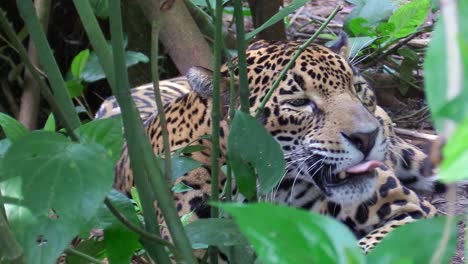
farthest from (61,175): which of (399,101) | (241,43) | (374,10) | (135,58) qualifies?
(399,101)

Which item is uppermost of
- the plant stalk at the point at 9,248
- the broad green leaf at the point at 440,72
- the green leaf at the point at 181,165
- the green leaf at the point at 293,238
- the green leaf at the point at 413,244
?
the broad green leaf at the point at 440,72

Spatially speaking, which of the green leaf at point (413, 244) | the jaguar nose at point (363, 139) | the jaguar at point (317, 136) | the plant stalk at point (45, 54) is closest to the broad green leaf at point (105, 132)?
the plant stalk at point (45, 54)

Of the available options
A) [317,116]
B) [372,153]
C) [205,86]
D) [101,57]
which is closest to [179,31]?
[205,86]

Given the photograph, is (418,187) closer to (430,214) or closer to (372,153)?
(430,214)

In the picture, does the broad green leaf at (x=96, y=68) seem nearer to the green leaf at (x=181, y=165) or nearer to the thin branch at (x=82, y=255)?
the green leaf at (x=181, y=165)

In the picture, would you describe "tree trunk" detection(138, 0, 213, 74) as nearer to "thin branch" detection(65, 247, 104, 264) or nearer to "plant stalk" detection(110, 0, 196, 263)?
"thin branch" detection(65, 247, 104, 264)

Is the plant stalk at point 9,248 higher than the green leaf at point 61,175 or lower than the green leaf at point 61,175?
lower

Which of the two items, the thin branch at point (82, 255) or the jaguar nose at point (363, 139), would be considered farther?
the jaguar nose at point (363, 139)

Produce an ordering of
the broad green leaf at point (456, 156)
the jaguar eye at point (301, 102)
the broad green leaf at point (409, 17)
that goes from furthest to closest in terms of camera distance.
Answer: the broad green leaf at point (409, 17) < the jaguar eye at point (301, 102) < the broad green leaf at point (456, 156)

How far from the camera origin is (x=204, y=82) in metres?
2.86

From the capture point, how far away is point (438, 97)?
548 mm

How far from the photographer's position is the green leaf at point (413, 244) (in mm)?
632

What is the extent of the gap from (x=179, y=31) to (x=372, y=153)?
4.46 feet

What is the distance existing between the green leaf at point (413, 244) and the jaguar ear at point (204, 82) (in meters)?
2.12
